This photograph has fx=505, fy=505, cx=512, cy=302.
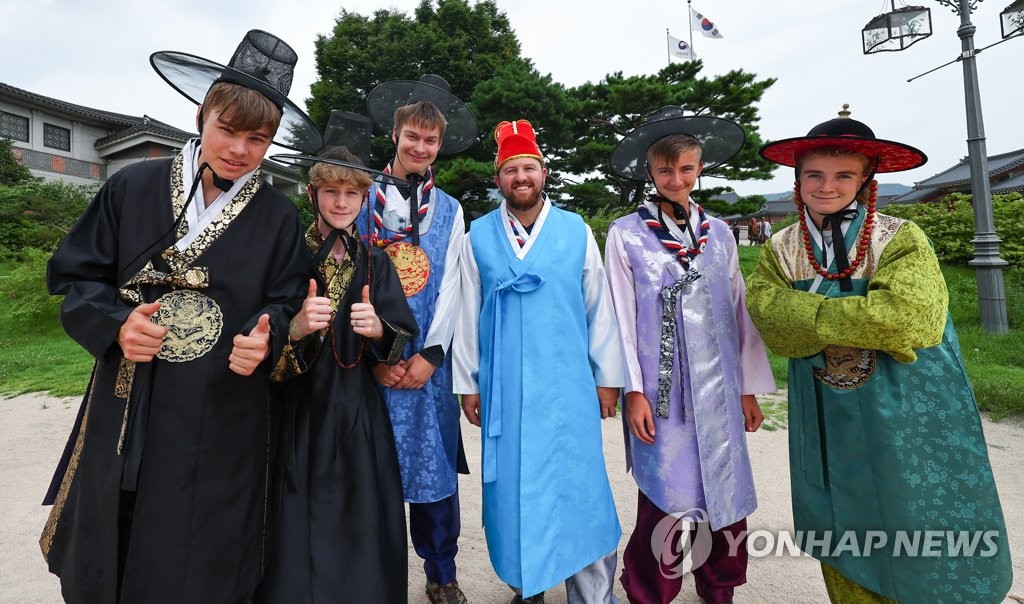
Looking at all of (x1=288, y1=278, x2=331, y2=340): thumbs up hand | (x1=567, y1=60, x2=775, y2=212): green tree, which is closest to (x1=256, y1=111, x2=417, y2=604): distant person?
(x1=288, y1=278, x2=331, y2=340): thumbs up hand

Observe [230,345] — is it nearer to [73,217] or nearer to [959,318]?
[959,318]

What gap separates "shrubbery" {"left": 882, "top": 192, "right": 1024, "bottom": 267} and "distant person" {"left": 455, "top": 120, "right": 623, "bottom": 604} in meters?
11.6

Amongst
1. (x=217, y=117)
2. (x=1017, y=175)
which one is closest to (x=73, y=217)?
(x=217, y=117)

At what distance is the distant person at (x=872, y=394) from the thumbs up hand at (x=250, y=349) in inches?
73.9

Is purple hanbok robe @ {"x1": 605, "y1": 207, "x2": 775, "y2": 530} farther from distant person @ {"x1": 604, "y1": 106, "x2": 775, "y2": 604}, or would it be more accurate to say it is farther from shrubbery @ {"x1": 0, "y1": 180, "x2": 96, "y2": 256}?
shrubbery @ {"x1": 0, "y1": 180, "x2": 96, "y2": 256}

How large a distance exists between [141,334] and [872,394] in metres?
2.55

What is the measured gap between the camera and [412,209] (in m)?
2.63

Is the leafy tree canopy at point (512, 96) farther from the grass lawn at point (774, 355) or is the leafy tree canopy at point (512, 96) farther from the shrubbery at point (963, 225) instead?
the grass lawn at point (774, 355)

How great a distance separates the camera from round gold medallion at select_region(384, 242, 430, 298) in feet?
8.33

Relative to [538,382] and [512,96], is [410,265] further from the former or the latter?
[512,96]

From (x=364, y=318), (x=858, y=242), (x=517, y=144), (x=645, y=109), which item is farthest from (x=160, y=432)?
(x=645, y=109)

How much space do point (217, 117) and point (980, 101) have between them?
9.79 meters

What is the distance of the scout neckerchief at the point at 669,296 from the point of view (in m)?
2.36

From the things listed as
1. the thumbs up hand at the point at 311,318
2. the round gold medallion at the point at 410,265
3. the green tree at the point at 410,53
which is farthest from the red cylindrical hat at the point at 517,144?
the green tree at the point at 410,53
